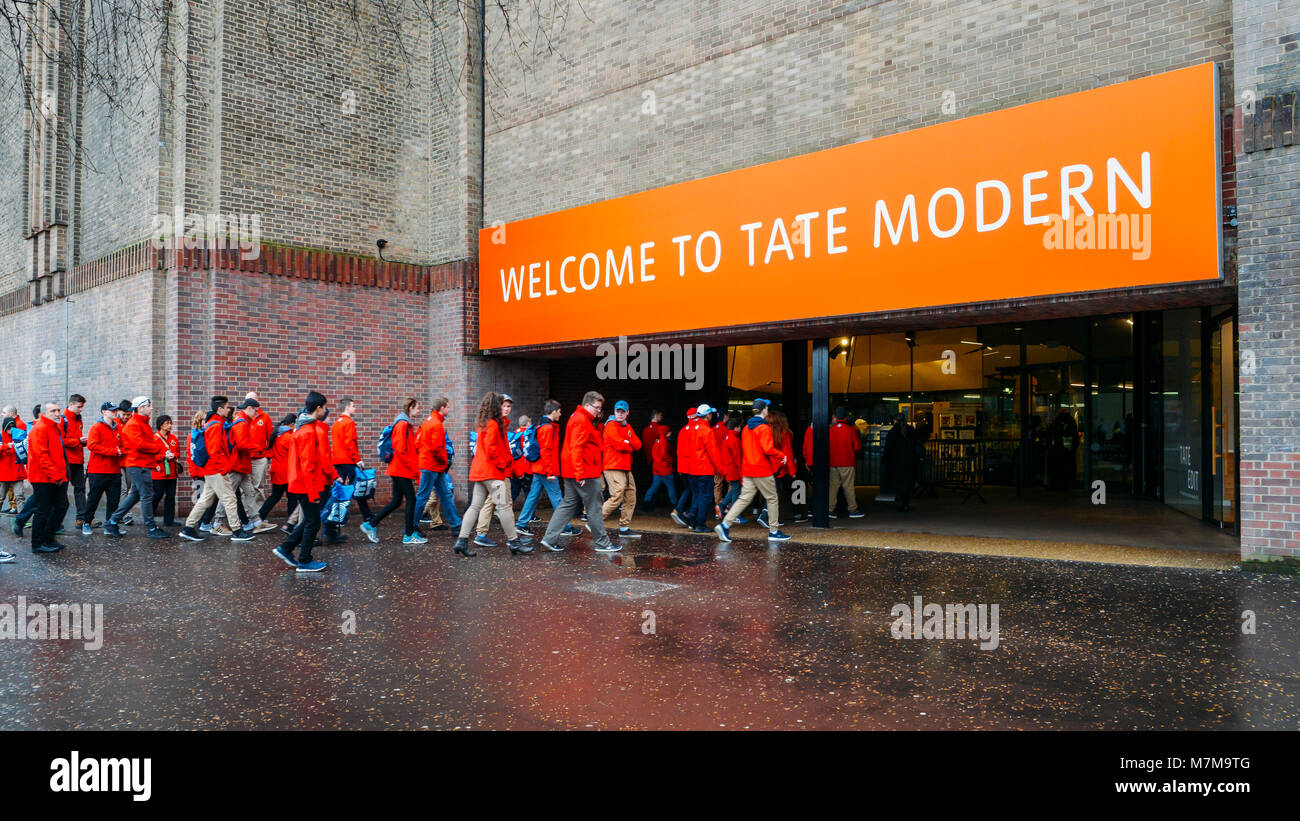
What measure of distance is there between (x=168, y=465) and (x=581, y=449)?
21.5 feet

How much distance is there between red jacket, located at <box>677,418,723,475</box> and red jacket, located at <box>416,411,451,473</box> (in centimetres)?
342

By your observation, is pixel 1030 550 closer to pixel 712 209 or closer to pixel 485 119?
pixel 712 209

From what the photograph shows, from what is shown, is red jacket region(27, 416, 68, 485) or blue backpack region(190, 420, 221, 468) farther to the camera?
blue backpack region(190, 420, 221, 468)

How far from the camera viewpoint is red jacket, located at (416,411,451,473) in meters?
10.5

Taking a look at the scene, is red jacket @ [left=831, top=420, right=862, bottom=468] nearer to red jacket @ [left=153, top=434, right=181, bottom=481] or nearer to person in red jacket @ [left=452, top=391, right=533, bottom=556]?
person in red jacket @ [left=452, top=391, right=533, bottom=556]

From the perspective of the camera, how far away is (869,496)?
59.9 ft

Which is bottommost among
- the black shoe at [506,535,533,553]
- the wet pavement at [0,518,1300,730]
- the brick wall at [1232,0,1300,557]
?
the wet pavement at [0,518,1300,730]

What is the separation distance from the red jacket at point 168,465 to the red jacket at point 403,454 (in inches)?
138

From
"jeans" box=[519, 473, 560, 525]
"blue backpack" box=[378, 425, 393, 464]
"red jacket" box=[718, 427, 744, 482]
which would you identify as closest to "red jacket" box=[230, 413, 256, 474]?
"blue backpack" box=[378, 425, 393, 464]

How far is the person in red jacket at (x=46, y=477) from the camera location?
9594 millimetres

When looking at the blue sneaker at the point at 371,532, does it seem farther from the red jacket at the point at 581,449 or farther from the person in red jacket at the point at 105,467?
the person in red jacket at the point at 105,467

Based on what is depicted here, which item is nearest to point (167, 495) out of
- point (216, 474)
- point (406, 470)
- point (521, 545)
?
point (216, 474)

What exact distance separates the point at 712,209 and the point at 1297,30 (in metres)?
6.57

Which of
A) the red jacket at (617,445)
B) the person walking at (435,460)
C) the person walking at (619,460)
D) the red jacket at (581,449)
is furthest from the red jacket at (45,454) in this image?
the red jacket at (617,445)
